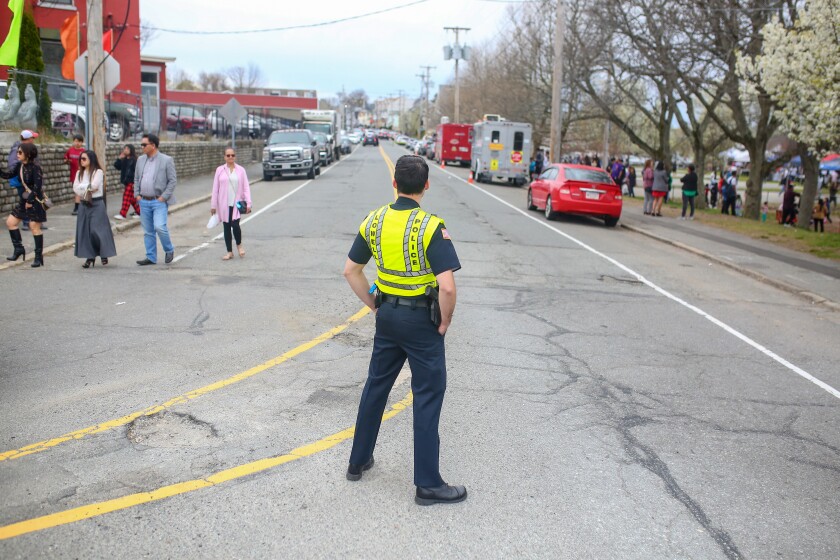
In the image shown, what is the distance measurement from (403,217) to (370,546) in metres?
1.67

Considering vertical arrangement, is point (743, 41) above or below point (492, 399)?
above

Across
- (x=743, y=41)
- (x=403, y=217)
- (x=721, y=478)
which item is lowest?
(x=721, y=478)

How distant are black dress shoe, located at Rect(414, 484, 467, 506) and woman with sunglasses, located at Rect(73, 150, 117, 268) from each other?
812 cm

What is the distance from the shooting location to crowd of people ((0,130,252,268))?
1073 cm

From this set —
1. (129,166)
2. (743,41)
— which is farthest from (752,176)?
(129,166)

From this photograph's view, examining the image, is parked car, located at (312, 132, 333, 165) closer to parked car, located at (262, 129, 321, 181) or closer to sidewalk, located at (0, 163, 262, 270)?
parked car, located at (262, 129, 321, 181)

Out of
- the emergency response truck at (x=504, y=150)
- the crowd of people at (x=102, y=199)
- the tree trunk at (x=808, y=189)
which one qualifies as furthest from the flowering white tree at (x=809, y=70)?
the emergency response truck at (x=504, y=150)

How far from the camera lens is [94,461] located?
4.67 m

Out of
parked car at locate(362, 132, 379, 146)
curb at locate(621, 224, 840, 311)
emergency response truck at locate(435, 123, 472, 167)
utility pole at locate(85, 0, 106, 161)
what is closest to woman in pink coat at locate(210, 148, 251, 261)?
utility pole at locate(85, 0, 106, 161)

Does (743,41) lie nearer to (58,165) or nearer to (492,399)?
(58,165)

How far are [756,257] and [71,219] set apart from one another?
14.2 m

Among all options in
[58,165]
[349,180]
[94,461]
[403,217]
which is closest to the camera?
[403,217]

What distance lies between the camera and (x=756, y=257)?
1616cm

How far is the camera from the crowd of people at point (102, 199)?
35.2 ft
